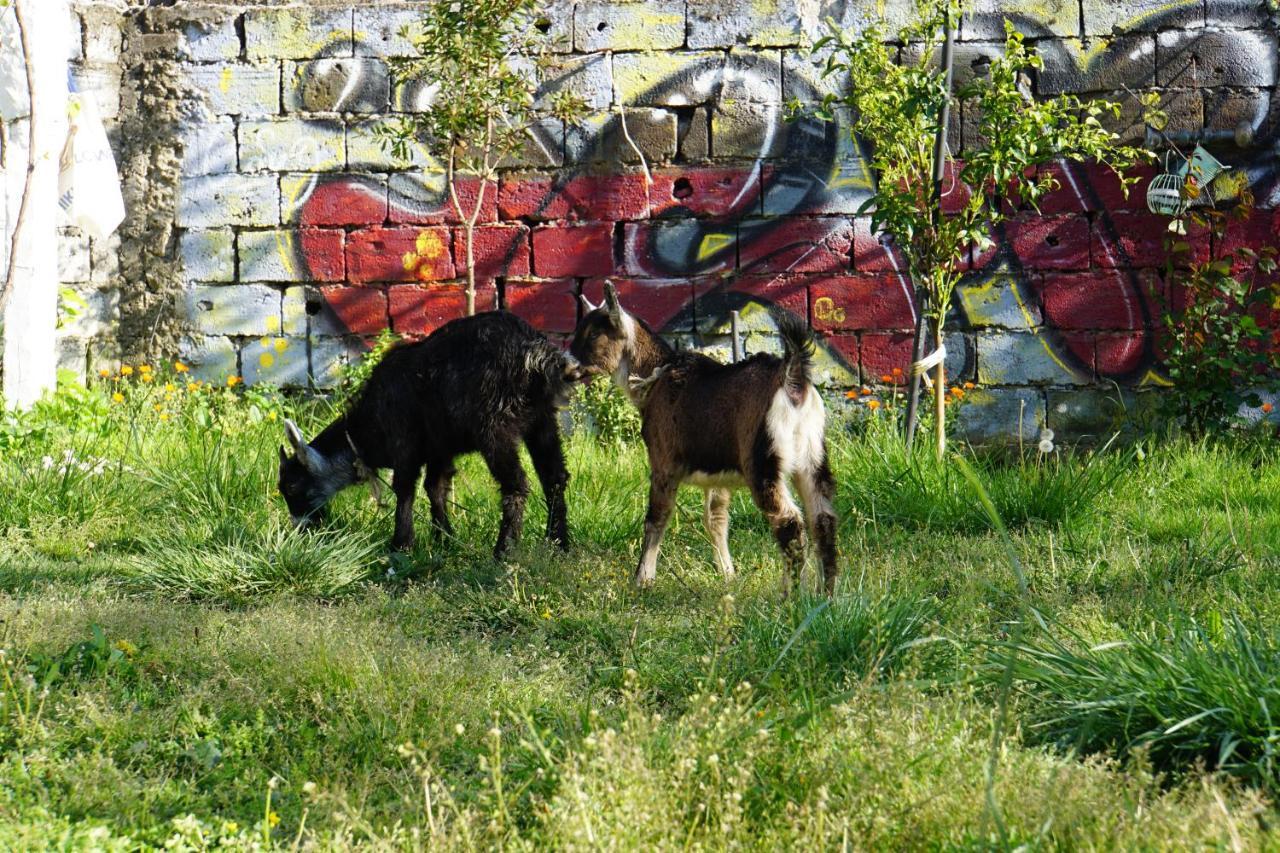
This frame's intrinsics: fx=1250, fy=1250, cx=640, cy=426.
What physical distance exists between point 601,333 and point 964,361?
4.05 metres

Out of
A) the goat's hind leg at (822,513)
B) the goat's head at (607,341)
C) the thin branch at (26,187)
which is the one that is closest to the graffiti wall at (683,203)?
the thin branch at (26,187)

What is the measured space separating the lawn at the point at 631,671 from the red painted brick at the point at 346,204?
112 inches

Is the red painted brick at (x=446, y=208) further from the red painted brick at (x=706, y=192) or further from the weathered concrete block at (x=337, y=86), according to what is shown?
the red painted brick at (x=706, y=192)

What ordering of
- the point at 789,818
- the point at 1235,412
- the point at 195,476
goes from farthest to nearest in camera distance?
the point at 1235,412, the point at 195,476, the point at 789,818

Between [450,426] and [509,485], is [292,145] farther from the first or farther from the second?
[509,485]

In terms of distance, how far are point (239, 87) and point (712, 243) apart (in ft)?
12.8

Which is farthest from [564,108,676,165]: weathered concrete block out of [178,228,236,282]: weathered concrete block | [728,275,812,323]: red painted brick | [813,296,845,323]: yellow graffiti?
[178,228,236,282]: weathered concrete block

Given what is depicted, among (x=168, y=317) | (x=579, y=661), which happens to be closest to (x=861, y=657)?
(x=579, y=661)

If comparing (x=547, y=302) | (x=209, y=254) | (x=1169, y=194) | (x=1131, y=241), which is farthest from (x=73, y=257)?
(x=1169, y=194)

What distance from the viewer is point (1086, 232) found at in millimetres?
9055

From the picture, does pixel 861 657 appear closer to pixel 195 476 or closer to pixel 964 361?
pixel 195 476

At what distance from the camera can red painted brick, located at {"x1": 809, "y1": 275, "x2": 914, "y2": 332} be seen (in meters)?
9.30

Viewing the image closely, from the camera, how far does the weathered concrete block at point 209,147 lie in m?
9.82

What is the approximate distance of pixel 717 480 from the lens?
566 cm
